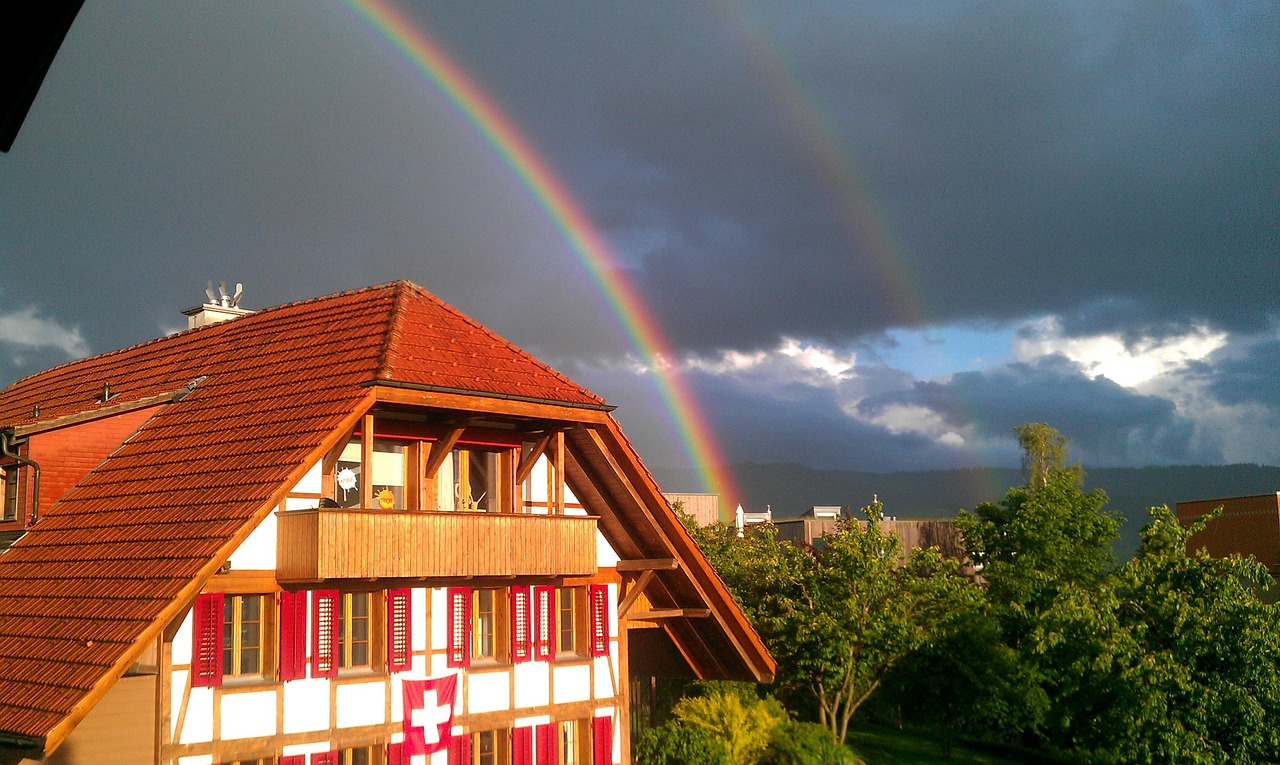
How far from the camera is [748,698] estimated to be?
2400 cm

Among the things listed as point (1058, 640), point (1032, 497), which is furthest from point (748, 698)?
point (1032, 497)

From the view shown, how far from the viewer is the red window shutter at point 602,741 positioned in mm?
20500

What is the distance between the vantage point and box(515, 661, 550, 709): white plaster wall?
19516mm

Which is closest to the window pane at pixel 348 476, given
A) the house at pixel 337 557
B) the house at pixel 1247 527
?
the house at pixel 337 557

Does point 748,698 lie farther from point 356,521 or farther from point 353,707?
point 356,521

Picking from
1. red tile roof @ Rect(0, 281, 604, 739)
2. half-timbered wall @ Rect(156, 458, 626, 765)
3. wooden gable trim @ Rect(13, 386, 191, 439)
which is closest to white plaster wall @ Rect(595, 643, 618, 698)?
half-timbered wall @ Rect(156, 458, 626, 765)

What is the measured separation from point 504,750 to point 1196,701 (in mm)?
12589

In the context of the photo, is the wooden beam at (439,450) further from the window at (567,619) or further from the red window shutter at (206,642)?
the red window shutter at (206,642)

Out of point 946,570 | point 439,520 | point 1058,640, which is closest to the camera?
point 439,520

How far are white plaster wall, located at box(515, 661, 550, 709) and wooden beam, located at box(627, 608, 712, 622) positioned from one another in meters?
2.10

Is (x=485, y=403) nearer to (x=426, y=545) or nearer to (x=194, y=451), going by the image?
(x=426, y=545)

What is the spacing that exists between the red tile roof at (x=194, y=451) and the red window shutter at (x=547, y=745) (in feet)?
18.7

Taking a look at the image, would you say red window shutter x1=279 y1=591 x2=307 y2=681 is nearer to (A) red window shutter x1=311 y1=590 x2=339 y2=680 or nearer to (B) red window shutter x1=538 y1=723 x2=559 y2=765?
(A) red window shutter x1=311 y1=590 x2=339 y2=680

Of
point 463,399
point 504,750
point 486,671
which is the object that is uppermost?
point 463,399
